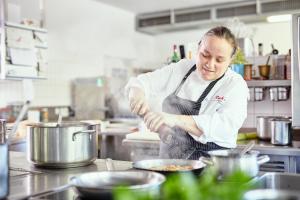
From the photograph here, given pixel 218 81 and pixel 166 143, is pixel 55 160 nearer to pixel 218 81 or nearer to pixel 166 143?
pixel 166 143

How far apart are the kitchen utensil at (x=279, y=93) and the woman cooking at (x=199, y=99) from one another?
1742 mm

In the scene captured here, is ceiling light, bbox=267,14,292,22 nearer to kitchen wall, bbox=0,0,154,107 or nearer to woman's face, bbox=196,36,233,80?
kitchen wall, bbox=0,0,154,107

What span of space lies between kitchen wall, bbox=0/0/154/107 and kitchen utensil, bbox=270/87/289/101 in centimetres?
327

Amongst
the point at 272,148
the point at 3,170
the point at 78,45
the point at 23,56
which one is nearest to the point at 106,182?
the point at 3,170

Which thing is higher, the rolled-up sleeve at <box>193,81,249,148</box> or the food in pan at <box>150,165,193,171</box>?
the rolled-up sleeve at <box>193,81,249,148</box>

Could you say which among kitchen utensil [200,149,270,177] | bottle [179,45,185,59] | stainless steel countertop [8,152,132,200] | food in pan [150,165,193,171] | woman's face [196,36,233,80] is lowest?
stainless steel countertop [8,152,132,200]

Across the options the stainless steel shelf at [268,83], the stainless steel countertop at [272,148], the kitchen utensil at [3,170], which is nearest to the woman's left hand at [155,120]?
the kitchen utensil at [3,170]

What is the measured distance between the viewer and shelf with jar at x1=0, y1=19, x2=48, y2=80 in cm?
488

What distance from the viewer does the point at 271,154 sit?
330 centimetres

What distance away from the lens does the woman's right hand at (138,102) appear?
2.05 meters

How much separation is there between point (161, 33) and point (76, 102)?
2.67m

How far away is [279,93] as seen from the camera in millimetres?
3896

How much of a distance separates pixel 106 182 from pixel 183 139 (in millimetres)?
1011

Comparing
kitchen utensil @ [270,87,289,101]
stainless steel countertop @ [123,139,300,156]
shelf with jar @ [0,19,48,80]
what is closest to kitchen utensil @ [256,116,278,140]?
stainless steel countertop @ [123,139,300,156]
